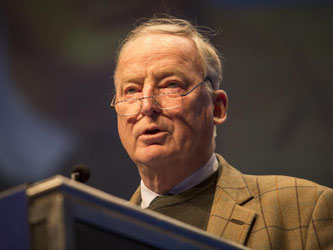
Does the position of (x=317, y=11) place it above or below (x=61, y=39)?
above

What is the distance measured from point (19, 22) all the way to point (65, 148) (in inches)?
37.1

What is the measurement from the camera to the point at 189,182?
6.76 feet

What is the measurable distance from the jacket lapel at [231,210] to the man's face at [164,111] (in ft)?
0.53

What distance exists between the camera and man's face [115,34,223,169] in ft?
6.49

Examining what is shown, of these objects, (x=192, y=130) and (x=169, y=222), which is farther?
(x=192, y=130)

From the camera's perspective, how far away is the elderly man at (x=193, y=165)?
1.82 metres

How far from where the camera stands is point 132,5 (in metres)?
3.26

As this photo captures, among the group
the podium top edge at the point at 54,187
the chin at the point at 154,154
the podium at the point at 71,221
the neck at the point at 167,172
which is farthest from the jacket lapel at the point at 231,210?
the podium top edge at the point at 54,187

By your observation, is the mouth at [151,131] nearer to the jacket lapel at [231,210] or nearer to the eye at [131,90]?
the eye at [131,90]

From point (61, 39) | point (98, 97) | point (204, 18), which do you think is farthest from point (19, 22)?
point (204, 18)

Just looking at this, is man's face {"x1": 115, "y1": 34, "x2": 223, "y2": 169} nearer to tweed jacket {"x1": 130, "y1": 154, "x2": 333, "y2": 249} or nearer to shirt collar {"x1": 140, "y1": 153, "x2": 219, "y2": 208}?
shirt collar {"x1": 140, "y1": 153, "x2": 219, "y2": 208}

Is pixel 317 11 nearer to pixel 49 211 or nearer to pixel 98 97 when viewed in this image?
pixel 98 97

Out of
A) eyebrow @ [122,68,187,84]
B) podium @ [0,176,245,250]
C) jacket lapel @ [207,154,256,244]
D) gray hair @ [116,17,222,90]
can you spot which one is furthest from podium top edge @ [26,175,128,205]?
gray hair @ [116,17,222,90]

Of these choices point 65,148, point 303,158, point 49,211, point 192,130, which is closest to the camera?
point 49,211
